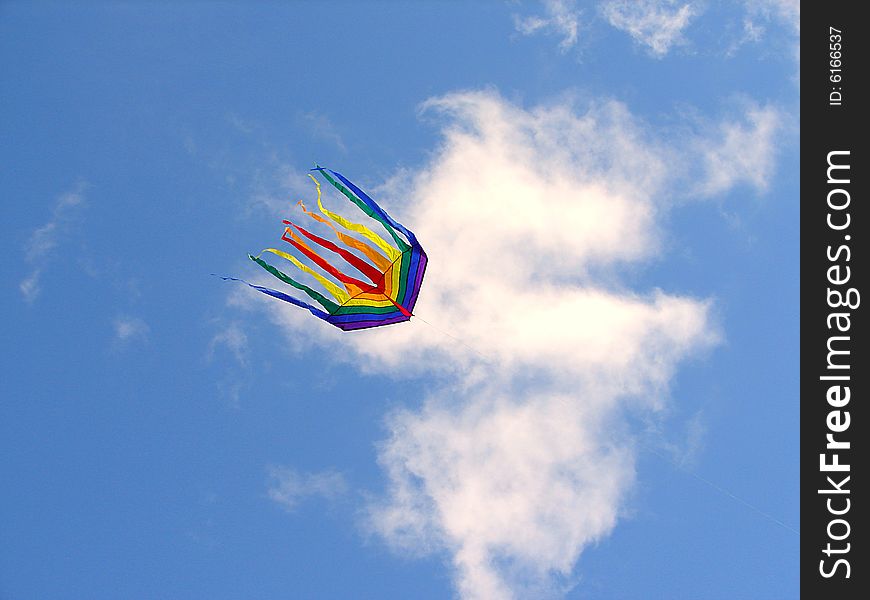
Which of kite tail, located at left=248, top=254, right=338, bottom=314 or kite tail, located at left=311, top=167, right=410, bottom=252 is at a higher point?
kite tail, located at left=311, top=167, right=410, bottom=252

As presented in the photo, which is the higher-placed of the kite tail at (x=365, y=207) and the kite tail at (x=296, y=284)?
the kite tail at (x=365, y=207)
